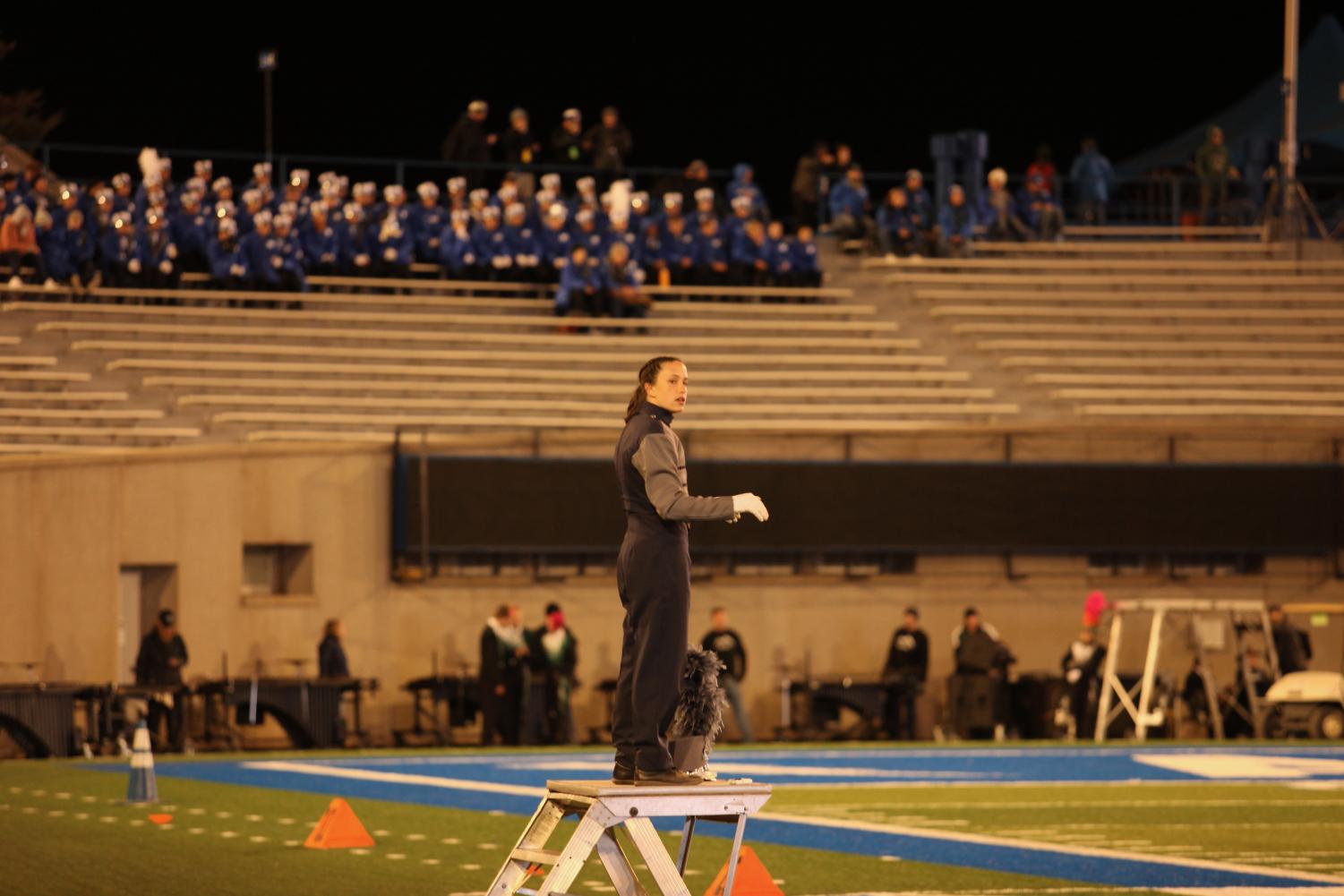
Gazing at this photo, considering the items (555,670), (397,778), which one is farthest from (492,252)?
(397,778)

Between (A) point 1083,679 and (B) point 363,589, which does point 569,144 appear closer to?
(B) point 363,589

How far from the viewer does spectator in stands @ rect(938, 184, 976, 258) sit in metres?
30.1

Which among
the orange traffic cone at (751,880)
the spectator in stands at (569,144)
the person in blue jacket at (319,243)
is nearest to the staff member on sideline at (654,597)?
the orange traffic cone at (751,880)

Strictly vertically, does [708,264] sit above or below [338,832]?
above

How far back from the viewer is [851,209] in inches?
1204

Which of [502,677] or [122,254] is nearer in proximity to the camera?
[502,677]

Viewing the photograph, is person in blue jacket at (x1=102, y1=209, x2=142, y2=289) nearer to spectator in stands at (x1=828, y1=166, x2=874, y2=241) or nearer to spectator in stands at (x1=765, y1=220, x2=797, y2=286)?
spectator in stands at (x1=765, y1=220, x2=797, y2=286)

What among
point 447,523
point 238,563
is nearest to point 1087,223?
point 447,523

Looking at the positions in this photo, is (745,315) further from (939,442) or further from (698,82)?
(698,82)

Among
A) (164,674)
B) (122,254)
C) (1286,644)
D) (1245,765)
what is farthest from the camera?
(122,254)

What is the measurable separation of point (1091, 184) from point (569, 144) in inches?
291

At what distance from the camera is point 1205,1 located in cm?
4809

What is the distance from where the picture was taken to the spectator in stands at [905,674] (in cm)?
2495

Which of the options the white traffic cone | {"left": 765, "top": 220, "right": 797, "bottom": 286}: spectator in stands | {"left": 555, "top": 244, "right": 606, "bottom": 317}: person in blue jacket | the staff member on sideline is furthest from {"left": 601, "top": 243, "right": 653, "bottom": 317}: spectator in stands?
the staff member on sideline
